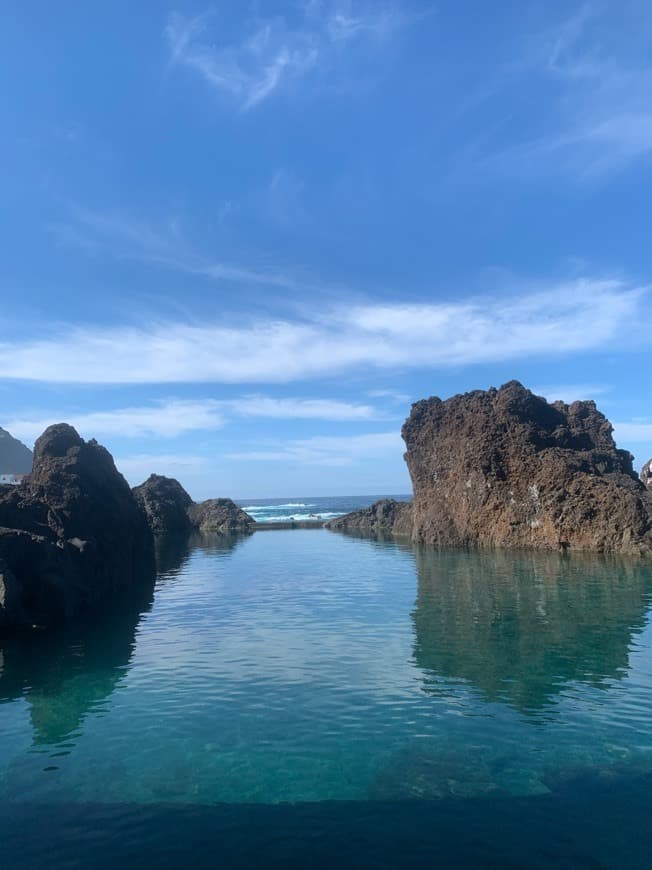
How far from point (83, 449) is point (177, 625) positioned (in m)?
18.3

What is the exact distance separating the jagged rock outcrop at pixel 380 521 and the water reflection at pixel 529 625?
41.6 meters

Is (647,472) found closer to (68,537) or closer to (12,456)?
(68,537)

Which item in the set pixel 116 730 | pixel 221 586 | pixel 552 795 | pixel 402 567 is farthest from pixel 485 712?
pixel 402 567

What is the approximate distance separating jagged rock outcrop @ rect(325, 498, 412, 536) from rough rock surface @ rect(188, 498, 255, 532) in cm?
1434

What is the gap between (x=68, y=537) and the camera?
104 ft

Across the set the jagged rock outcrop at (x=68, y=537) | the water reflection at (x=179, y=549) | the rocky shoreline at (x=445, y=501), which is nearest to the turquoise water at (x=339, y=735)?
the jagged rock outcrop at (x=68, y=537)

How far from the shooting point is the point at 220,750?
40.8 ft

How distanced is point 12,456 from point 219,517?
4195 inches

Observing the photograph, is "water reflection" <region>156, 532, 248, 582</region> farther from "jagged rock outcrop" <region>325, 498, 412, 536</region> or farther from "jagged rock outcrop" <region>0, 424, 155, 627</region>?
"jagged rock outcrop" <region>325, 498, 412, 536</region>

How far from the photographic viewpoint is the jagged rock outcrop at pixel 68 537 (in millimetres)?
25297

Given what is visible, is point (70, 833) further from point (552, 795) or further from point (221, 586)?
point (221, 586)

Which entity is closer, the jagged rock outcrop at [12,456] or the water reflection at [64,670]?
the water reflection at [64,670]

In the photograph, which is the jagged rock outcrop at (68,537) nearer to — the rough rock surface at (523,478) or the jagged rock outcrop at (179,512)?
the rough rock surface at (523,478)

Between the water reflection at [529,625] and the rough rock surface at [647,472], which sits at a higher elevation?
the rough rock surface at [647,472]
